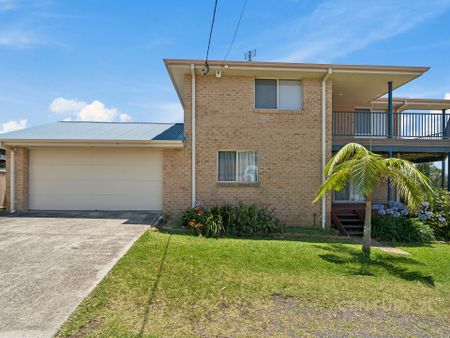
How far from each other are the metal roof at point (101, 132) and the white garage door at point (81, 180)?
611mm

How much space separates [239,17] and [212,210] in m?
5.75

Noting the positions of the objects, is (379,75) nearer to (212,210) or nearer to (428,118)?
(428,118)

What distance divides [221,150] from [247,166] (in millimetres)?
1133

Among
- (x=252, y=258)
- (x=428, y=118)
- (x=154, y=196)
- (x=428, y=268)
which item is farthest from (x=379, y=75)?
(x=154, y=196)

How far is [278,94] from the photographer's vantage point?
11.0 meters

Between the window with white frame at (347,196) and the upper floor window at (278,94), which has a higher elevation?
the upper floor window at (278,94)

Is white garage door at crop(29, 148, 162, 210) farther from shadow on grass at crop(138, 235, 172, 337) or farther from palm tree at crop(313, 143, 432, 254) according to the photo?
palm tree at crop(313, 143, 432, 254)

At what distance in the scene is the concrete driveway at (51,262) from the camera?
12.1 ft

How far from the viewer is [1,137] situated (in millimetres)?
10773

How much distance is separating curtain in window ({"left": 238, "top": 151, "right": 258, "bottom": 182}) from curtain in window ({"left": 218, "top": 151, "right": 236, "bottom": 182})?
0.23m

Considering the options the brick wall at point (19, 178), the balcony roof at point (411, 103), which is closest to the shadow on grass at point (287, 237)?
the brick wall at point (19, 178)

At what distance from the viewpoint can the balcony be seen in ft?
37.0

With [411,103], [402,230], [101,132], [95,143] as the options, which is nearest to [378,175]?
[402,230]

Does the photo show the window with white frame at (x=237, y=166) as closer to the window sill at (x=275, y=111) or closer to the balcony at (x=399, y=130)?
the window sill at (x=275, y=111)
